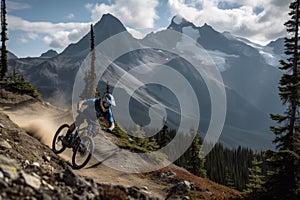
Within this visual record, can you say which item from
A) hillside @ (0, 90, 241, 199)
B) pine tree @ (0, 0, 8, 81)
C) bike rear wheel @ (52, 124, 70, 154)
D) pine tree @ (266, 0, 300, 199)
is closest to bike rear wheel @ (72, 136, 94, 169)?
hillside @ (0, 90, 241, 199)

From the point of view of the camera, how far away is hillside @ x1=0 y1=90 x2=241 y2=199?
784 cm

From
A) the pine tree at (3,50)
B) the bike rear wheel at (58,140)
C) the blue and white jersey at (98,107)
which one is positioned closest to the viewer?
the blue and white jersey at (98,107)

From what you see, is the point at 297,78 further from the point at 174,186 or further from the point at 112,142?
the point at 112,142

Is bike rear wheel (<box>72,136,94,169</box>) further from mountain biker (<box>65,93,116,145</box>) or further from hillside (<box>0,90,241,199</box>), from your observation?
mountain biker (<box>65,93,116,145</box>)

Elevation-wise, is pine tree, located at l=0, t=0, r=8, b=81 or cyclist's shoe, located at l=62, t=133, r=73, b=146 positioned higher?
pine tree, located at l=0, t=0, r=8, b=81

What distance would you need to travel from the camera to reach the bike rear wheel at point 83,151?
49.9ft

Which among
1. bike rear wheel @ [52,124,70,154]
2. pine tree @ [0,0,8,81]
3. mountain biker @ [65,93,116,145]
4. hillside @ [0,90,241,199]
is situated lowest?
hillside @ [0,90,241,199]

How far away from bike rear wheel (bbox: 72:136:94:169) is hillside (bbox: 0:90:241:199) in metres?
0.54

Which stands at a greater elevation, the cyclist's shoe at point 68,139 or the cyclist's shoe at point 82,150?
the cyclist's shoe at point 68,139

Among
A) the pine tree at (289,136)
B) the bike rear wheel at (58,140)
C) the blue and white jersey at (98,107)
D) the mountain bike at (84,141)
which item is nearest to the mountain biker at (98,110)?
the blue and white jersey at (98,107)

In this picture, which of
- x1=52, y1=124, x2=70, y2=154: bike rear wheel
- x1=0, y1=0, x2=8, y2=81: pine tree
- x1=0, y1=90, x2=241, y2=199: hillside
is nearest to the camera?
x1=0, y1=90, x2=241, y2=199: hillside

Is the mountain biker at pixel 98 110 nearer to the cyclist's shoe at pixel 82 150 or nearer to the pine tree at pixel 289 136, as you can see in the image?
the cyclist's shoe at pixel 82 150

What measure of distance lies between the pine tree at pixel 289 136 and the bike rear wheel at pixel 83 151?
526 inches

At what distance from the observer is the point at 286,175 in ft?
65.2
